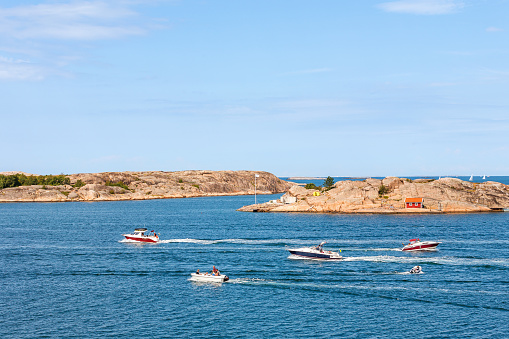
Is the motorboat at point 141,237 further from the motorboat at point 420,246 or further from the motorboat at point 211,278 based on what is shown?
the motorboat at point 420,246

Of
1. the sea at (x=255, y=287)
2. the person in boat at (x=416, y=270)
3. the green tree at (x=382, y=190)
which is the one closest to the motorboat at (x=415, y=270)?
the person in boat at (x=416, y=270)

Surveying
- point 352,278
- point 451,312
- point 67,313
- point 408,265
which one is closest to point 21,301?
point 67,313

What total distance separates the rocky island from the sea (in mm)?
46186

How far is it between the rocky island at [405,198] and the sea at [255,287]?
46186mm

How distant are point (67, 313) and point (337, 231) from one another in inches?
3346

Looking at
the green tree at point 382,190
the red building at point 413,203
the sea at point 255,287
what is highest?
the green tree at point 382,190

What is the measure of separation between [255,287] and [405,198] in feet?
388

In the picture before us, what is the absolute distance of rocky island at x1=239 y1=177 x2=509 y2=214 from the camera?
17588cm

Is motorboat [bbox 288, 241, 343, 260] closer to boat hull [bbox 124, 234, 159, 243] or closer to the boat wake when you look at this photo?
the boat wake

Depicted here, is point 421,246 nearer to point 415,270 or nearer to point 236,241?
point 415,270

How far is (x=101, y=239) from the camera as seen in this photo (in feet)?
408

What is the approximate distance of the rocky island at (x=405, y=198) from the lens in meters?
176

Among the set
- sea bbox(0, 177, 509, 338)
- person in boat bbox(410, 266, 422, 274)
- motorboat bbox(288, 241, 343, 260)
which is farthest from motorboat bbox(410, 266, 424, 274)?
motorboat bbox(288, 241, 343, 260)

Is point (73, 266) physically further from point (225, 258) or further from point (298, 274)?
point (298, 274)
